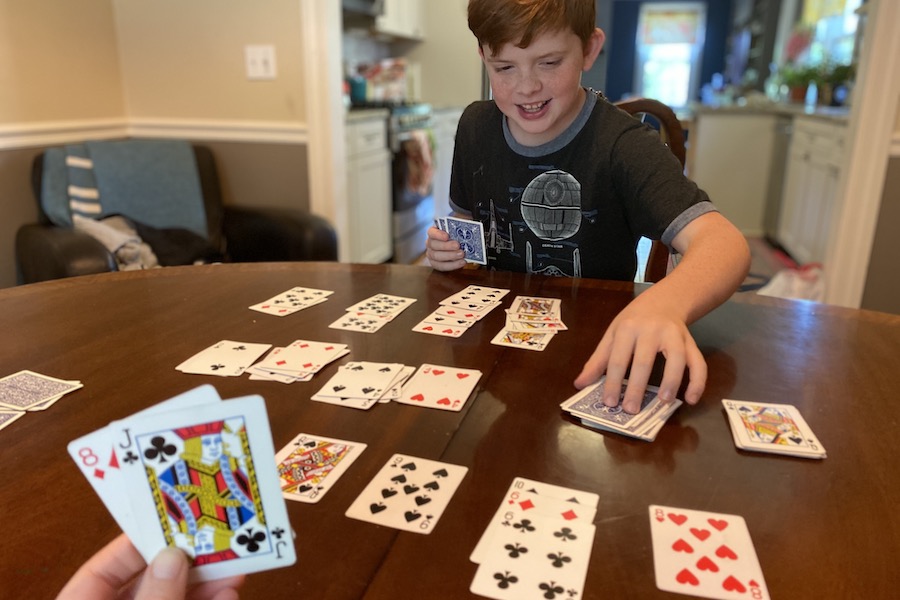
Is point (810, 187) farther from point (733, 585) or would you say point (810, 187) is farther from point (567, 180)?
point (733, 585)

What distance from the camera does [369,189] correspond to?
12.6 feet

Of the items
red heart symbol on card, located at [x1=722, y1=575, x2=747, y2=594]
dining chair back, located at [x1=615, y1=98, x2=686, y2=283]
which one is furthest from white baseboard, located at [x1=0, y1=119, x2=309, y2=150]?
red heart symbol on card, located at [x1=722, y1=575, x2=747, y2=594]

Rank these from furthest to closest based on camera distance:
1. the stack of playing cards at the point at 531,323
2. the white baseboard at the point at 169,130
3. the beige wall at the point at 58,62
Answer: the white baseboard at the point at 169,130 → the beige wall at the point at 58,62 → the stack of playing cards at the point at 531,323

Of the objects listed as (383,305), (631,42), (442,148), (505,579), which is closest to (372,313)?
(383,305)

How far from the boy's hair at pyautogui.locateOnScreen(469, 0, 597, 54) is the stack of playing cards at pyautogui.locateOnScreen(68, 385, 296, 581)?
3.22 feet

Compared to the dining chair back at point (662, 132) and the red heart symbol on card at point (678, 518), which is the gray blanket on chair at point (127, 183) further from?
the red heart symbol on card at point (678, 518)

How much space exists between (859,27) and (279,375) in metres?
5.35

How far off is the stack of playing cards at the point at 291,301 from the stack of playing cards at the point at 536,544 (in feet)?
2.06

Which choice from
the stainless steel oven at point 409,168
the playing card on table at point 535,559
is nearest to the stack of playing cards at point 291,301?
the playing card on table at point 535,559

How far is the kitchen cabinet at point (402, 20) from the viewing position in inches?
174

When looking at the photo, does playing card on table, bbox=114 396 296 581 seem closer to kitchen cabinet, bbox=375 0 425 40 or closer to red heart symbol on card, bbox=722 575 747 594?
red heart symbol on card, bbox=722 575 747 594

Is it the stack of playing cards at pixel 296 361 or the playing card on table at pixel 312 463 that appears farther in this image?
the stack of playing cards at pixel 296 361

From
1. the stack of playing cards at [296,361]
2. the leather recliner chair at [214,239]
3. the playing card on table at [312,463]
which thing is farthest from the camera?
the leather recliner chair at [214,239]

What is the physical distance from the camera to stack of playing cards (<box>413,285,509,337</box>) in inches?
41.7
